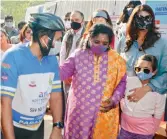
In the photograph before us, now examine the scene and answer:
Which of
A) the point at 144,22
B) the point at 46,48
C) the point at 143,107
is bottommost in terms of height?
the point at 143,107

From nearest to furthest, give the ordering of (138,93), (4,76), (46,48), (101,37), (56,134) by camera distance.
A: 1. (4,76)
2. (46,48)
3. (56,134)
4. (101,37)
5. (138,93)

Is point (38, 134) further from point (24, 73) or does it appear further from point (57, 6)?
point (57, 6)

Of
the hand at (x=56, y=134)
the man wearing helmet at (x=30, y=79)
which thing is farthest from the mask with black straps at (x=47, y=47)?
the hand at (x=56, y=134)

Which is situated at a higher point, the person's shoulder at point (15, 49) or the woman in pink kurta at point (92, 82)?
the person's shoulder at point (15, 49)

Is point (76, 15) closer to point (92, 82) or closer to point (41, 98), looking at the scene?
point (92, 82)

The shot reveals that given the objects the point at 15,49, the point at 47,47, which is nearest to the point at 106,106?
the point at 47,47

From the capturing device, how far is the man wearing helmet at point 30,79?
6.95ft

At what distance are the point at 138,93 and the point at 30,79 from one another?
135cm

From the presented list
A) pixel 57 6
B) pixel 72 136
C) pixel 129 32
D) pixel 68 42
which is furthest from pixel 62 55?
pixel 57 6

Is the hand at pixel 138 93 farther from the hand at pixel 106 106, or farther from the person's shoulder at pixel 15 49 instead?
the person's shoulder at pixel 15 49

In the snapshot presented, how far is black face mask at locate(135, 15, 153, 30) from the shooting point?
3.25 meters

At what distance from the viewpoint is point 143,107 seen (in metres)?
3.22

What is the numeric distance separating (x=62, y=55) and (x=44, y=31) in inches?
90.4

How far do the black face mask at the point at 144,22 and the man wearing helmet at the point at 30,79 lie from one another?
1.20 metres
